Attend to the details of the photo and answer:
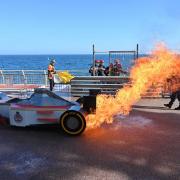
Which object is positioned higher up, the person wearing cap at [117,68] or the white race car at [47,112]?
the person wearing cap at [117,68]

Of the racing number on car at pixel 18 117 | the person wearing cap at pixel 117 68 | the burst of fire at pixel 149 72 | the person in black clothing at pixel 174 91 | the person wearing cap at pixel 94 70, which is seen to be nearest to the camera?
the racing number on car at pixel 18 117

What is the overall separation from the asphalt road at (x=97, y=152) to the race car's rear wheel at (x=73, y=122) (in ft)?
0.68

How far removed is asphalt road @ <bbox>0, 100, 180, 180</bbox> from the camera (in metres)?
5.73

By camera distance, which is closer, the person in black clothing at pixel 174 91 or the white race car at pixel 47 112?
the white race car at pixel 47 112

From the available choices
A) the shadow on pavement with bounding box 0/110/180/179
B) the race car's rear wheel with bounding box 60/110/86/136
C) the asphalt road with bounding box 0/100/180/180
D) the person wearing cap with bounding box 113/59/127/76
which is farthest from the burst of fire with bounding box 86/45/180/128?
the person wearing cap with bounding box 113/59/127/76

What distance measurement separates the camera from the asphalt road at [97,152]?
5.73 metres

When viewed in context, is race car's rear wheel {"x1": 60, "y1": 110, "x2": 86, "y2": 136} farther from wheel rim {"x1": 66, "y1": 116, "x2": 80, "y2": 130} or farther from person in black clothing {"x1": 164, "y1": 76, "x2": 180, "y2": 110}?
person in black clothing {"x1": 164, "y1": 76, "x2": 180, "y2": 110}

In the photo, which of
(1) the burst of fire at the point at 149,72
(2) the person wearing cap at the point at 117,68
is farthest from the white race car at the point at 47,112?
(2) the person wearing cap at the point at 117,68

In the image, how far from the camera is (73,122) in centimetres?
830

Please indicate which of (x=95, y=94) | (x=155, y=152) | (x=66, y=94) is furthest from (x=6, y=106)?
(x=66, y=94)

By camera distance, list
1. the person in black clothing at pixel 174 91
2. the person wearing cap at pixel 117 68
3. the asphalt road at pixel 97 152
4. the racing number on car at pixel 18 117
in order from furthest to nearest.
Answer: the person wearing cap at pixel 117 68
the person in black clothing at pixel 174 91
the racing number on car at pixel 18 117
the asphalt road at pixel 97 152

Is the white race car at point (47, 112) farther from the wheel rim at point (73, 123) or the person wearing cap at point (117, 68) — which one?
the person wearing cap at point (117, 68)

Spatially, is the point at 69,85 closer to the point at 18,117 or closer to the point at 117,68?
the point at 117,68

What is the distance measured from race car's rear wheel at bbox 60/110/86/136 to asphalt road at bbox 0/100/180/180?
21 cm
